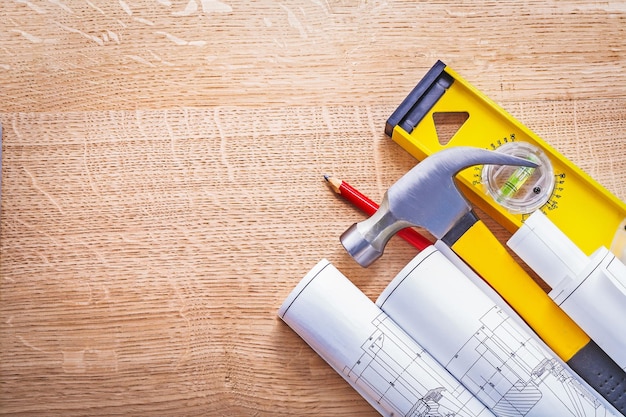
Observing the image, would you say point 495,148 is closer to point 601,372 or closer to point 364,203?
point 364,203

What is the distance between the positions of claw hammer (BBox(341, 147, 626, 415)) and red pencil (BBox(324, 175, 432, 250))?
0.08ft

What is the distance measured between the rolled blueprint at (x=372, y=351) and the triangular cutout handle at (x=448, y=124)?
207 millimetres

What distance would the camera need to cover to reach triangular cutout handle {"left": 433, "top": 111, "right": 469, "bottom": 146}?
2.29 feet

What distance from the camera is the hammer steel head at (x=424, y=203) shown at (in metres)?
0.62

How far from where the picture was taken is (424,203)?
636mm

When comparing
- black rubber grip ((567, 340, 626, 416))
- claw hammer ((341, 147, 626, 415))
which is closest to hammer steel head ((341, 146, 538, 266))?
claw hammer ((341, 147, 626, 415))

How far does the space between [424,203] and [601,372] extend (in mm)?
261

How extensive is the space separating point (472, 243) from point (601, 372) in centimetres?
19

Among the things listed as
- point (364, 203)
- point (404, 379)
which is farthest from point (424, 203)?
point (404, 379)

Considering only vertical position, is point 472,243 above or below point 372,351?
above

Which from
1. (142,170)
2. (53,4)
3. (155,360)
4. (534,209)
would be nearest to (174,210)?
(142,170)

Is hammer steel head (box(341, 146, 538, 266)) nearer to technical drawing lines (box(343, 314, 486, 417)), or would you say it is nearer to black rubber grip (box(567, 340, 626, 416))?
technical drawing lines (box(343, 314, 486, 417))

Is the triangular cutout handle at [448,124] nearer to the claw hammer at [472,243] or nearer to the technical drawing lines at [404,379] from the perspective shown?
the claw hammer at [472,243]

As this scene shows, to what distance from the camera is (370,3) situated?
28.1 inches
